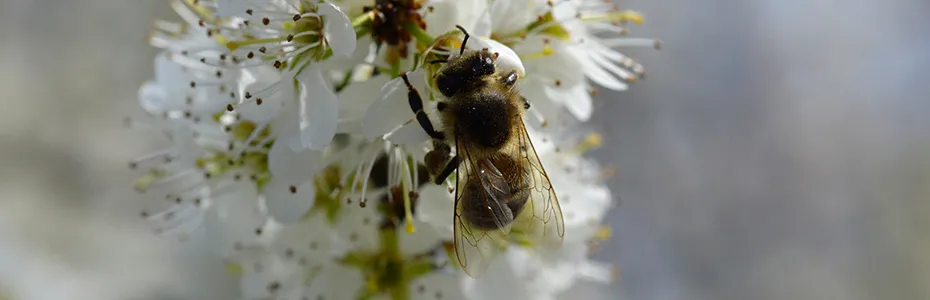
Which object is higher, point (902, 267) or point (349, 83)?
point (902, 267)

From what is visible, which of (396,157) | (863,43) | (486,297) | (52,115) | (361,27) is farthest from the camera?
(863,43)

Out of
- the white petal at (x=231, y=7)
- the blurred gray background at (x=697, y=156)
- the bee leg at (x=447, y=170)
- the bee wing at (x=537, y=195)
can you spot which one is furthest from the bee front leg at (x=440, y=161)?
the blurred gray background at (x=697, y=156)

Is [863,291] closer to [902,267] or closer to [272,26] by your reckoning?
[902,267]

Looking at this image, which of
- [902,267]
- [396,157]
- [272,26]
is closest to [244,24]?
[272,26]

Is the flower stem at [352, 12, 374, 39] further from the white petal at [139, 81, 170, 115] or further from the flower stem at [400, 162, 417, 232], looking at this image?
the white petal at [139, 81, 170, 115]

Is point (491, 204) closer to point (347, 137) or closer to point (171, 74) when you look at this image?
point (347, 137)

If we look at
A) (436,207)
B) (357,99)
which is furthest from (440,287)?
(357,99)

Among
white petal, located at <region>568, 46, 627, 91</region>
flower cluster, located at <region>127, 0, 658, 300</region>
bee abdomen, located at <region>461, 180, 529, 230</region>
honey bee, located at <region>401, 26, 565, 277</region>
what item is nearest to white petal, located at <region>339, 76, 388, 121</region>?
flower cluster, located at <region>127, 0, 658, 300</region>
